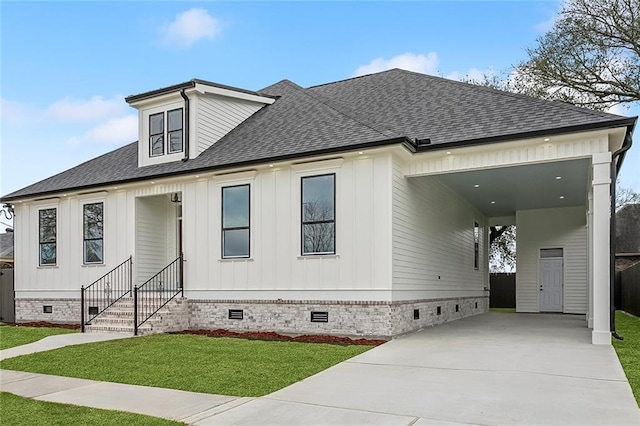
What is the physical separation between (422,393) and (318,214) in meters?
5.89

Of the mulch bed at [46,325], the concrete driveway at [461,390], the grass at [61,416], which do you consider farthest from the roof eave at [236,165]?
the grass at [61,416]

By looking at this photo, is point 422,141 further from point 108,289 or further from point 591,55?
point 591,55

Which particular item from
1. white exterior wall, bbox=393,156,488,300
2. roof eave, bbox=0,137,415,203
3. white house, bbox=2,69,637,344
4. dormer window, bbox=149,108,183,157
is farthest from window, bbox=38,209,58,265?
white exterior wall, bbox=393,156,488,300

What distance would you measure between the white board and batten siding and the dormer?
1508mm

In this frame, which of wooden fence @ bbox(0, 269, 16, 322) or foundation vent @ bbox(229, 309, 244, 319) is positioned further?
wooden fence @ bbox(0, 269, 16, 322)

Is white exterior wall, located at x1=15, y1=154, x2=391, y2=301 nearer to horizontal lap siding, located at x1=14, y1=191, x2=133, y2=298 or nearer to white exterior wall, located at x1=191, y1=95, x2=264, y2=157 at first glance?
horizontal lap siding, located at x1=14, y1=191, x2=133, y2=298

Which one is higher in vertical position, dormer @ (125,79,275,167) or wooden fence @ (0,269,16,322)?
dormer @ (125,79,275,167)

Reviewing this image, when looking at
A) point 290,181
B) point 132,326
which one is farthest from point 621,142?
point 132,326

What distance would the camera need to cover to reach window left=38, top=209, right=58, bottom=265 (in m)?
15.9

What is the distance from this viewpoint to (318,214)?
1167 cm

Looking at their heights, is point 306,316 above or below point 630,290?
above

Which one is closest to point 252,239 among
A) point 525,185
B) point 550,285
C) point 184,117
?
point 184,117

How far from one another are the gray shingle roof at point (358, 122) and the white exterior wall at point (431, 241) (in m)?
1.43

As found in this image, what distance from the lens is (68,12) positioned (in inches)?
518
